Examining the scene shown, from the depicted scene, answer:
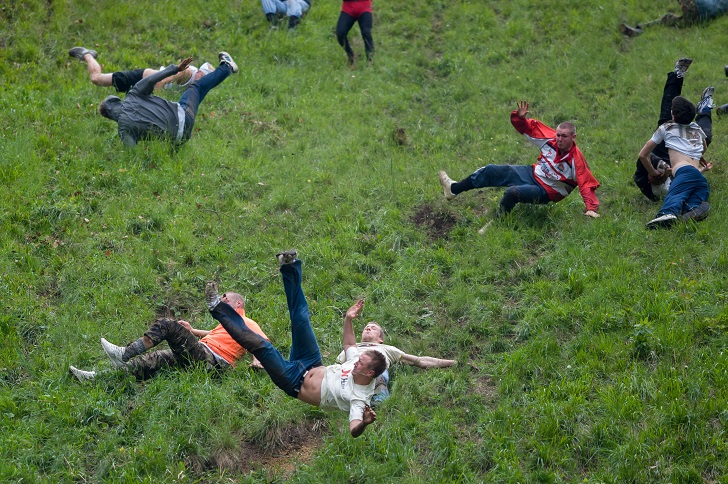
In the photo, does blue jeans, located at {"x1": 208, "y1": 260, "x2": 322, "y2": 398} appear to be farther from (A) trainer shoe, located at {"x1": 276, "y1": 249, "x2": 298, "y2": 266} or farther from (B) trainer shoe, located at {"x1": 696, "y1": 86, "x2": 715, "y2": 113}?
(B) trainer shoe, located at {"x1": 696, "y1": 86, "x2": 715, "y2": 113}

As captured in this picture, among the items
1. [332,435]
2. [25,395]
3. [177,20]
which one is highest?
[177,20]

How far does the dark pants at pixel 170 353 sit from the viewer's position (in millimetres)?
7000

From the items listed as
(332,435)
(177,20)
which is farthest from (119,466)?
(177,20)

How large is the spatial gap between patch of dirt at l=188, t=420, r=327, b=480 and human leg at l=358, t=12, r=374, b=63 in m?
9.86

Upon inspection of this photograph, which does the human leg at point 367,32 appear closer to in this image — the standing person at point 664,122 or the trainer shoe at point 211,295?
the standing person at point 664,122

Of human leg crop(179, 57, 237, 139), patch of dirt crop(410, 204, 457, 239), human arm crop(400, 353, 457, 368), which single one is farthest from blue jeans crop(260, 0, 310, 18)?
human arm crop(400, 353, 457, 368)

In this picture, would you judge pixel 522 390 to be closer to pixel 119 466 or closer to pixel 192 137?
pixel 119 466

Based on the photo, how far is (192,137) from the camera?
1170 cm

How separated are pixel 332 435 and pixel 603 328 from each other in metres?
2.89

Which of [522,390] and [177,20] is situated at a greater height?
[177,20]

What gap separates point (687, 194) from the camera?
29.2 feet

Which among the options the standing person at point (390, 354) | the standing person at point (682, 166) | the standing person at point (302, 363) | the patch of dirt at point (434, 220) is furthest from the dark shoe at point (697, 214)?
the standing person at point (302, 363)

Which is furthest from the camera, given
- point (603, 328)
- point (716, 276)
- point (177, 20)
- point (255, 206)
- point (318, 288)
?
point (177, 20)

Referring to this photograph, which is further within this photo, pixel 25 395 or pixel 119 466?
pixel 25 395
